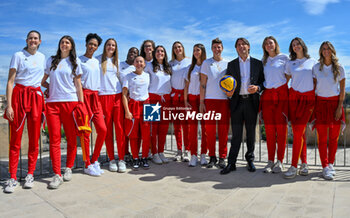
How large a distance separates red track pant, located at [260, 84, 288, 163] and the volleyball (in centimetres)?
53

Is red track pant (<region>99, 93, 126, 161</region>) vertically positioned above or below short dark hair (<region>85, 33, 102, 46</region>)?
below

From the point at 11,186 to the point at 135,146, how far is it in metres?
1.98

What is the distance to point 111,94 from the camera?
480 cm

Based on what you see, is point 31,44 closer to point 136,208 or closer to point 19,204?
point 19,204

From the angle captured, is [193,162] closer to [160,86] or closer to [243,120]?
[243,120]

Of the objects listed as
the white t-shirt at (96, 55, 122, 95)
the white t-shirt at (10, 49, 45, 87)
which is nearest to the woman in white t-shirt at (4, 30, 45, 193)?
the white t-shirt at (10, 49, 45, 87)

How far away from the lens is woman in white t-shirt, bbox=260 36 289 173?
4453 millimetres

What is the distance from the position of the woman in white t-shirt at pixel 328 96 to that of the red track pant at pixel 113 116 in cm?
309

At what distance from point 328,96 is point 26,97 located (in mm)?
4239

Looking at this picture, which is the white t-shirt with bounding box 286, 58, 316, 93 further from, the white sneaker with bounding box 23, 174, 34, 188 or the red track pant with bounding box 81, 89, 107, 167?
the white sneaker with bounding box 23, 174, 34, 188

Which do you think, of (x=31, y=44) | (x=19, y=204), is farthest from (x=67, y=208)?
(x=31, y=44)

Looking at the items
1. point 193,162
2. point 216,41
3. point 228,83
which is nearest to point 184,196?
point 193,162

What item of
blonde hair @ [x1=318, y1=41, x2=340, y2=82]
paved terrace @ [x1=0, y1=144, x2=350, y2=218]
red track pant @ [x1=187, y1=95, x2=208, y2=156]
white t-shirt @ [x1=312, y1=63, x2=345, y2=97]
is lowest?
paved terrace @ [x1=0, y1=144, x2=350, y2=218]

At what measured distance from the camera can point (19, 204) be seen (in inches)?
135
